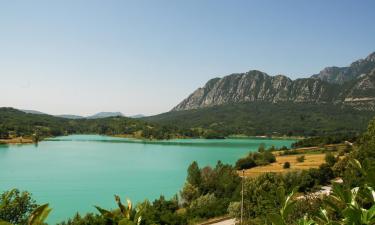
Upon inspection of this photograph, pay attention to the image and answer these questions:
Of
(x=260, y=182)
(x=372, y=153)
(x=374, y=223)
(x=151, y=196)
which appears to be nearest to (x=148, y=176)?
(x=151, y=196)

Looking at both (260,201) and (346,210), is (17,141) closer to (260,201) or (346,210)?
(260,201)

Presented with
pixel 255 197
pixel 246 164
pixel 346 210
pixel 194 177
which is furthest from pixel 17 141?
pixel 346 210

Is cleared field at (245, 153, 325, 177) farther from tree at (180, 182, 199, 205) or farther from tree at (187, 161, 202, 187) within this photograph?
tree at (180, 182, 199, 205)

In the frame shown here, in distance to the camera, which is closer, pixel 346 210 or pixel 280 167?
pixel 346 210

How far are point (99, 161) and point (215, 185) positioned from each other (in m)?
46.9

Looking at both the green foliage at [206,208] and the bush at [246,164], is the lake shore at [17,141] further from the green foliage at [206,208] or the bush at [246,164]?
the green foliage at [206,208]

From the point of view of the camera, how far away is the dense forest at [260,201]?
8.22 ft

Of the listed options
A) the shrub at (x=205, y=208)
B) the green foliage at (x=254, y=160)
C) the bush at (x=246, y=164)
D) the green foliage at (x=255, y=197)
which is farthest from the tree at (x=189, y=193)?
the green foliage at (x=254, y=160)

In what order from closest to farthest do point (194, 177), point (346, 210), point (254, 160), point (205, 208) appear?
point (346, 210) < point (205, 208) < point (194, 177) < point (254, 160)

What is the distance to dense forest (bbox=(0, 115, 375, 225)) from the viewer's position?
8.22ft

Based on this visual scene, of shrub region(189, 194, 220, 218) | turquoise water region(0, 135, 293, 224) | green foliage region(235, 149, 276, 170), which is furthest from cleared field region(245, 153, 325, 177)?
shrub region(189, 194, 220, 218)

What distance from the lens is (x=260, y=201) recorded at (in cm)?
3022

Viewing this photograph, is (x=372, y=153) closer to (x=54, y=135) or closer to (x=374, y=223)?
(x=374, y=223)

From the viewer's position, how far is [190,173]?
154 ft
